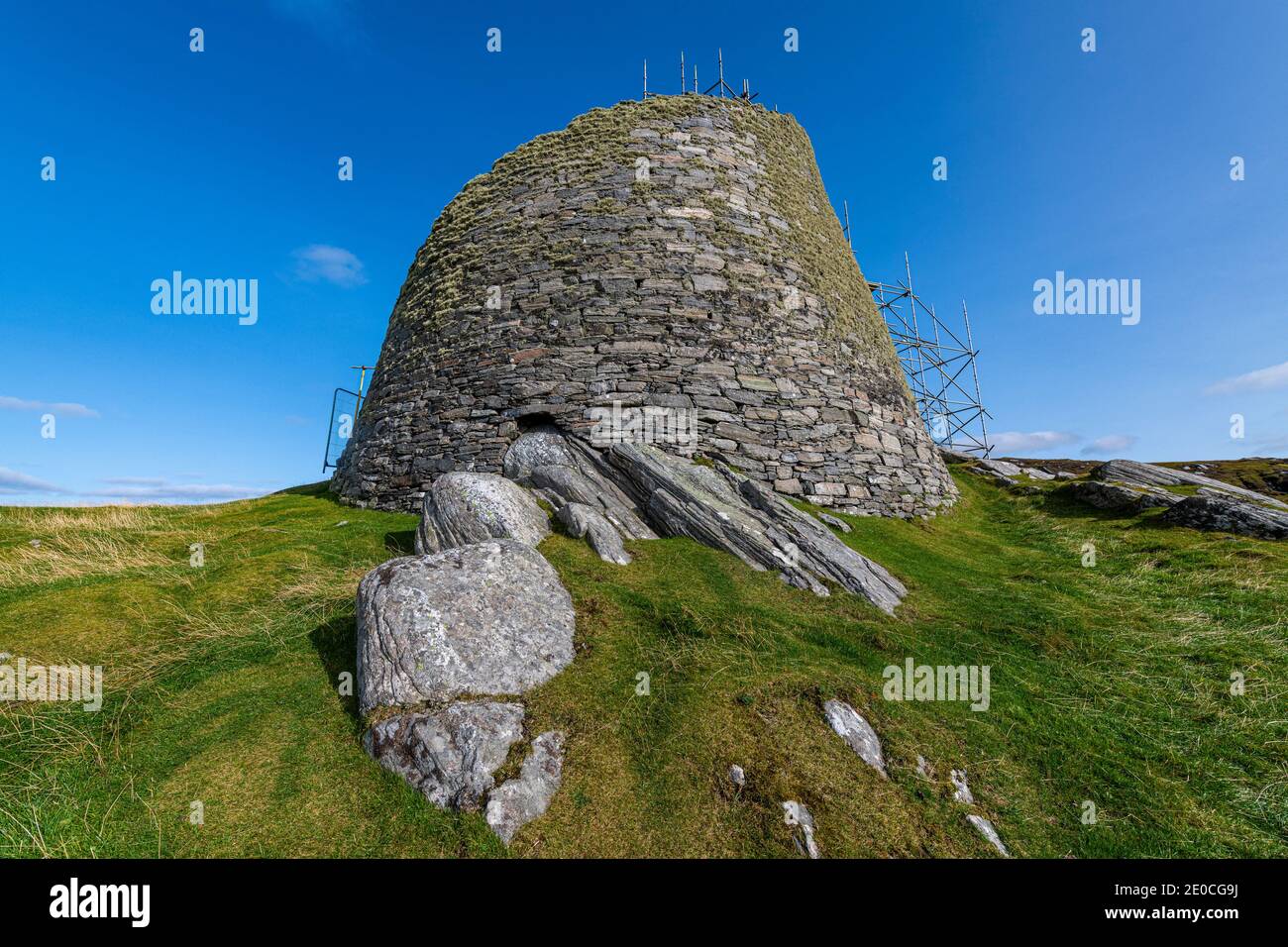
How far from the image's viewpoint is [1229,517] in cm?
1202

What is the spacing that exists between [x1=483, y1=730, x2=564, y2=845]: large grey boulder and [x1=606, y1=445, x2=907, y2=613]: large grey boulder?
4839 mm

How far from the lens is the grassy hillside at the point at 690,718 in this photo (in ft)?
13.5

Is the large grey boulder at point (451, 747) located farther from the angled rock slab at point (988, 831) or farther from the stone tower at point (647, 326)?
the stone tower at point (647, 326)

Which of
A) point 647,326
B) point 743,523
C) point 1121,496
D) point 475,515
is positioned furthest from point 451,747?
point 1121,496

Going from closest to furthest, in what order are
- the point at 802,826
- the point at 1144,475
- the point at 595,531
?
the point at 802,826
the point at 595,531
the point at 1144,475

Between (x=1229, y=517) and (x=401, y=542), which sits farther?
(x=1229, y=517)

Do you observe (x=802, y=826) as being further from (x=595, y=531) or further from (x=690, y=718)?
(x=595, y=531)

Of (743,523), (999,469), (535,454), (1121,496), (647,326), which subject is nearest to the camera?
(743,523)

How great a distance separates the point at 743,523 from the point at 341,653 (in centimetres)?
628

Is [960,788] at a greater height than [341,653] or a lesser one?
lesser

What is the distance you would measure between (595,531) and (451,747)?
15.2 feet

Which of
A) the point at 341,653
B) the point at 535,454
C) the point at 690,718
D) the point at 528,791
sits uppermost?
the point at 535,454

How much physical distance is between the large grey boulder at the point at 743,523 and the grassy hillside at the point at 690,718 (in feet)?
1.56
